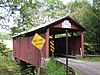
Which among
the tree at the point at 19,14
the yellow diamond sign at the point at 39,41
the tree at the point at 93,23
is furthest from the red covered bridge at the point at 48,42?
the tree at the point at 19,14

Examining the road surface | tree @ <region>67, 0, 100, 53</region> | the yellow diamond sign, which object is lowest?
the road surface

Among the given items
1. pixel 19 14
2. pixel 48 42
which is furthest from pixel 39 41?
pixel 48 42

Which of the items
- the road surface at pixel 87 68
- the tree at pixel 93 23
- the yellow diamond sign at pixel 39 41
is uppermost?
the tree at pixel 93 23

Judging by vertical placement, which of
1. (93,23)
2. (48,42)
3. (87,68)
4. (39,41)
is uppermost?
(93,23)

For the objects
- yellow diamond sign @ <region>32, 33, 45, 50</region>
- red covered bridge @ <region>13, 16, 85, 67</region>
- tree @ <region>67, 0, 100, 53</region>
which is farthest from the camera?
tree @ <region>67, 0, 100, 53</region>

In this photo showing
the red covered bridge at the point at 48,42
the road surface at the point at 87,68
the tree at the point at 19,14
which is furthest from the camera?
the red covered bridge at the point at 48,42

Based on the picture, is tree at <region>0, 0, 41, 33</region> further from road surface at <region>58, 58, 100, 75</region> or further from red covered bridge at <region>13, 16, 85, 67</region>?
red covered bridge at <region>13, 16, 85, 67</region>

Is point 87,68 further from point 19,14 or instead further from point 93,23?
point 93,23

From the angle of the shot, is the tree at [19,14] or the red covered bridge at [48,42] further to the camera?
the red covered bridge at [48,42]

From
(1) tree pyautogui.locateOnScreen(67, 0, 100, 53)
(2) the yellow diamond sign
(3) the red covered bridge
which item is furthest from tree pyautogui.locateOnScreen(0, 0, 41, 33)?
(1) tree pyautogui.locateOnScreen(67, 0, 100, 53)

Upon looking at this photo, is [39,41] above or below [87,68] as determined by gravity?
above

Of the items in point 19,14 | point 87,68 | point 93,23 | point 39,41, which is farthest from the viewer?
point 93,23

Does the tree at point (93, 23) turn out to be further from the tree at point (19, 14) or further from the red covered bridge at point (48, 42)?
the tree at point (19, 14)

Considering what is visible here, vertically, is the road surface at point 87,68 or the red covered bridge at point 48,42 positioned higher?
the red covered bridge at point 48,42
